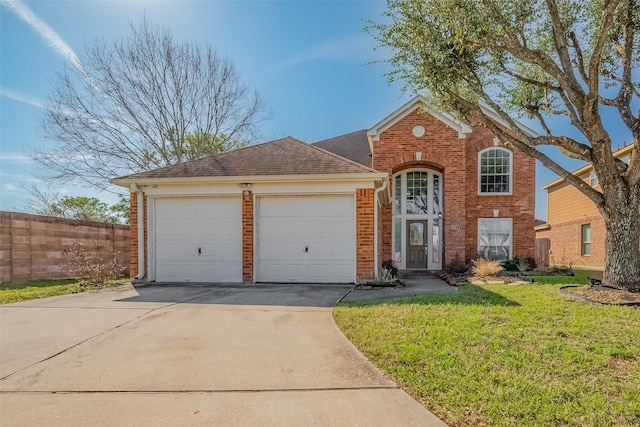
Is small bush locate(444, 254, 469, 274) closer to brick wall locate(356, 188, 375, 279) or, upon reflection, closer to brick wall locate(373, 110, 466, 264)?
brick wall locate(373, 110, 466, 264)

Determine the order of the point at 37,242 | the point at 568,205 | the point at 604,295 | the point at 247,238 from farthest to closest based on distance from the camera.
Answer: the point at 568,205 → the point at 37,242 → the point at 247,238 → the point at 604,295

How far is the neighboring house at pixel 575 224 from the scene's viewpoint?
1775cm

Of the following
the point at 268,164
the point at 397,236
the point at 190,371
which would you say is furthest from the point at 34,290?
the point at 397,236

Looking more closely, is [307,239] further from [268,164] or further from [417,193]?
[417,193]

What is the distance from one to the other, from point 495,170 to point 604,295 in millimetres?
8661

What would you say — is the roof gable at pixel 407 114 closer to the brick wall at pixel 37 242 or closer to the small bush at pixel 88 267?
the small bush at pixel 88 267

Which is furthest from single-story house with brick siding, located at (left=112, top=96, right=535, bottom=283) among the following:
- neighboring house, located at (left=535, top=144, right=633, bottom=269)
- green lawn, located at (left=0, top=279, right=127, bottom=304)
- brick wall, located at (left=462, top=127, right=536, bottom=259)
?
neighboring house, located at (left=535, top=144, right=633, bottom=269)

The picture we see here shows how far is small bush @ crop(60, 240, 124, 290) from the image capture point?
938 cm

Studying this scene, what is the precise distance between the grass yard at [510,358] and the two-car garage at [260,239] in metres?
3.35

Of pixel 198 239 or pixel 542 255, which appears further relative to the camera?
pixel 542 255

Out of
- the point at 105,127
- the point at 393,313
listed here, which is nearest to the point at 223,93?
the point at 105,127

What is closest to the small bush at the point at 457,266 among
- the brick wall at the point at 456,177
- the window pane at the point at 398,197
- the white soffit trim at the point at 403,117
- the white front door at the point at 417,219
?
the brick wall at the point at 456,177

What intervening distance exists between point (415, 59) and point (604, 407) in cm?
727

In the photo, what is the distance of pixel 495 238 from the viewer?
46.1ft
